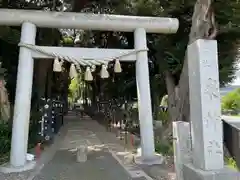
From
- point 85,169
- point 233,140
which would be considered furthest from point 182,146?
point 233,140

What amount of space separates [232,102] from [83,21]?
23.4 metres

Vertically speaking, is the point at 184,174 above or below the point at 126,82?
below

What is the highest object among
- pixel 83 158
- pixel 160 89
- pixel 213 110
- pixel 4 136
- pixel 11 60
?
pixel 11 60

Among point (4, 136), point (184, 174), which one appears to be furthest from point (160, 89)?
point (184, 174)

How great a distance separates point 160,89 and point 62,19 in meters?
6.89

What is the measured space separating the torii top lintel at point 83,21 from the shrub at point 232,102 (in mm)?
21039

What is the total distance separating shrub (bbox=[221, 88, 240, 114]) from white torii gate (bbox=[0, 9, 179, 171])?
21.1m

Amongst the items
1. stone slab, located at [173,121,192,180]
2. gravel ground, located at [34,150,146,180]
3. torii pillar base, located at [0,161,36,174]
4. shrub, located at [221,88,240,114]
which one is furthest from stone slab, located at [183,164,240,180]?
shrub, located at [221,88,240,114]

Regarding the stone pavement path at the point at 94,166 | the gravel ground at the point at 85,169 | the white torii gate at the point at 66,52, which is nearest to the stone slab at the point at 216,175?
the stone pavement path at the point at 94,166

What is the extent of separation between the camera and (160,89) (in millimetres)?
13547

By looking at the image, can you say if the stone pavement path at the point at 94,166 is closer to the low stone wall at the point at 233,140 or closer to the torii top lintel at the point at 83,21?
the low stone wall at the point at 233,140

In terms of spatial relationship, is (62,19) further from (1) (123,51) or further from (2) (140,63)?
(2) (140,63)

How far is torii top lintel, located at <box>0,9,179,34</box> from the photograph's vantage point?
7695mm

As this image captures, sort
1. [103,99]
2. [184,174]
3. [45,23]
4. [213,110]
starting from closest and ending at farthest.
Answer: [213,110] → [184,174] → [45,23] → [103,99]
